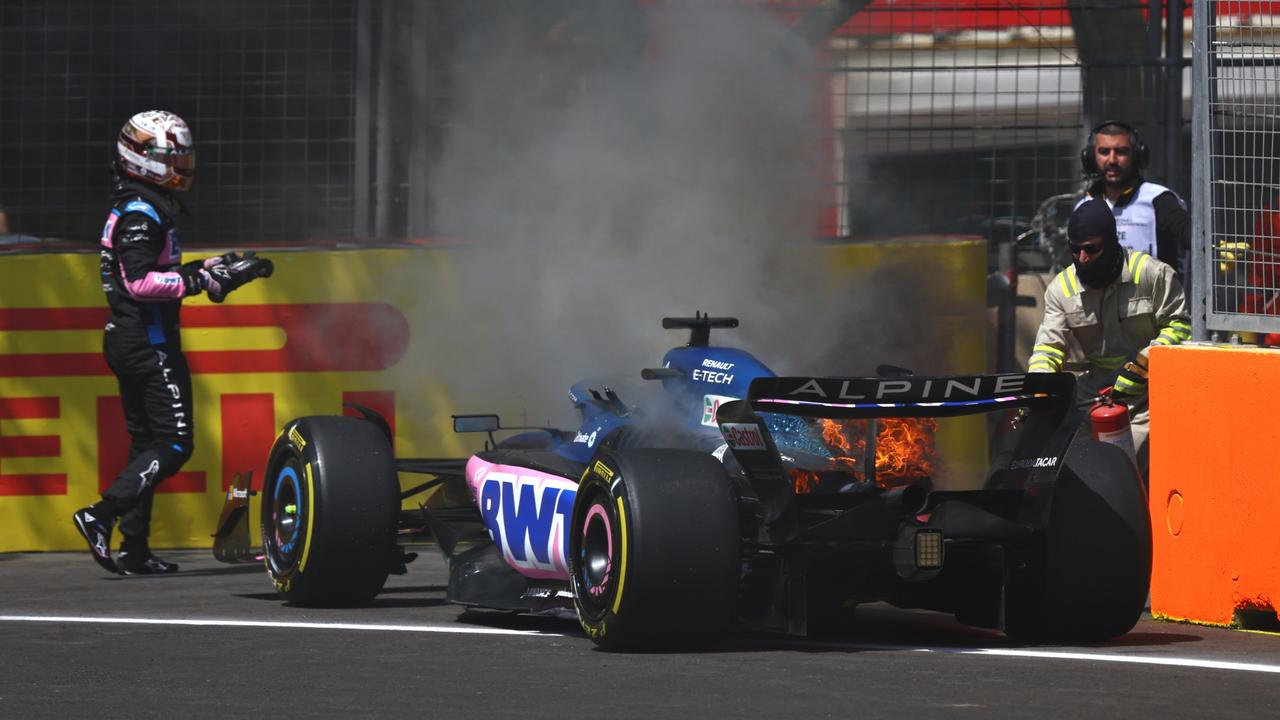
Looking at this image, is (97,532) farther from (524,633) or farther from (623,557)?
(623,557)

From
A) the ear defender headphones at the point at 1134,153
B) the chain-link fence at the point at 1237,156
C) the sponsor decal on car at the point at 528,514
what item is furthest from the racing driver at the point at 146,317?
the chain-link fence at the point at 1237,156

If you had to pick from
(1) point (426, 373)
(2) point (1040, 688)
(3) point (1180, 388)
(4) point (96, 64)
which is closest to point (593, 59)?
(1) point (426, 373)

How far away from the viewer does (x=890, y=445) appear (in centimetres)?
666

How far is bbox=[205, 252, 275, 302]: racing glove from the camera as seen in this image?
9.12m

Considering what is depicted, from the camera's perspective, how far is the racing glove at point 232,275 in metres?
9.12

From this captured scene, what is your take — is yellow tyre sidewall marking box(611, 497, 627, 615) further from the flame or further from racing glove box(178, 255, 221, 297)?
racing glove box(178, 255, 221, 297)

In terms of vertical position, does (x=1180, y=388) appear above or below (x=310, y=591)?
above

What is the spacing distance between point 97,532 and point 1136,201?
4.43 metres

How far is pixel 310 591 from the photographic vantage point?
7441 millimetres

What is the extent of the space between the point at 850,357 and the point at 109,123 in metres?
4.16

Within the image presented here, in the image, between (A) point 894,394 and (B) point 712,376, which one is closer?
(A) point 894,394

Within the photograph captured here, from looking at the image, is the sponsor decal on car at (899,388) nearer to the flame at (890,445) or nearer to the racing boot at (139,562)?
the flame at (890,445)

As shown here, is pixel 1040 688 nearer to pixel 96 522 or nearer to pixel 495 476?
pixel 495 476

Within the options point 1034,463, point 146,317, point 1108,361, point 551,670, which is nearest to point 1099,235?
point 1108,361
